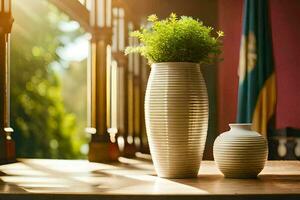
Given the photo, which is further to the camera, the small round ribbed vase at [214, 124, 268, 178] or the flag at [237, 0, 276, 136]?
the flag at [237, 0, 276, 136]

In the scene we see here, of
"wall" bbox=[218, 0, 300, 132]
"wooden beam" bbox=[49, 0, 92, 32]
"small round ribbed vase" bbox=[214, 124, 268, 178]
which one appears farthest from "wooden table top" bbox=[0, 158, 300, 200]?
"wall" bbox=[218, 0, 300, 132]

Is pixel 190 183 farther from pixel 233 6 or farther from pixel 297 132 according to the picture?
pixel 233 6

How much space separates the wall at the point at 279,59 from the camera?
6562 millimetres

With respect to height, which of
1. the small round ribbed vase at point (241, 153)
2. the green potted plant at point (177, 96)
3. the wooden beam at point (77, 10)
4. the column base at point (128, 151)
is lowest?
the column base at point (128, 151)

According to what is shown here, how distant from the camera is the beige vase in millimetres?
2064

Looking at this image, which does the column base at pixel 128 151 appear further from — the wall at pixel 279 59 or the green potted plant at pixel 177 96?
the green potted plant at pixel 177 96

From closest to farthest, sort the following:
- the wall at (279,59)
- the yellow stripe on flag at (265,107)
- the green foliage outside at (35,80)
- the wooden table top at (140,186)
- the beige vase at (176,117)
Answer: the wooden table top at (140,186) < the beige vase at (176,117) < the yellow stripe on flag at (265,107) < the wall at (279,59) < the green foliage outside at (35,80)

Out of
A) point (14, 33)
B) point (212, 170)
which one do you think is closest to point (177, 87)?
point (212, 170)

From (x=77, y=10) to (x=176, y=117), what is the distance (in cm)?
230

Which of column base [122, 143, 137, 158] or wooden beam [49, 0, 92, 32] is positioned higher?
wooden beam [49, 0, 92, 32]

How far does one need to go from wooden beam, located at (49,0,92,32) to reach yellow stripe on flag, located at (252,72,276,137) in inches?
64.7

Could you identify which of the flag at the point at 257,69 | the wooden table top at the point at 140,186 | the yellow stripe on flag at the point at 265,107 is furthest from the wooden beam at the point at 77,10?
the wooden table top at the point at 140,186

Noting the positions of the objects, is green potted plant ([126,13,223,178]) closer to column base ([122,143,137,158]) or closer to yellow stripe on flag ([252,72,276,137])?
column base ([122,143,137,158])

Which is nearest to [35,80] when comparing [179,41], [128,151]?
[128,151]
